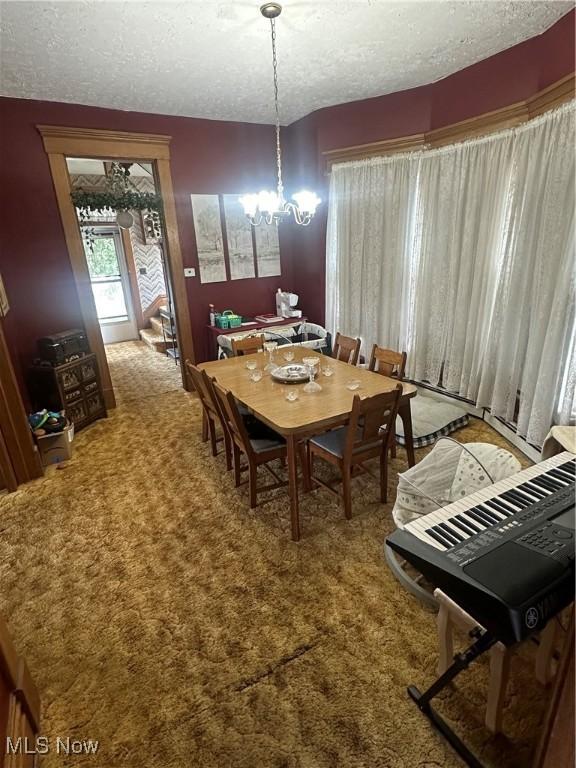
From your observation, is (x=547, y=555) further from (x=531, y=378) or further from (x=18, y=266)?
(x=18, y=266)

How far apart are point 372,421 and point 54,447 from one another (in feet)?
8.58

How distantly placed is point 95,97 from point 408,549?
4.24m

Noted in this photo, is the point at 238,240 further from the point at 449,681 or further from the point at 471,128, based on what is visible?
the point at 449,681

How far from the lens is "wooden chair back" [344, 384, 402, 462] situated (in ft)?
7.06

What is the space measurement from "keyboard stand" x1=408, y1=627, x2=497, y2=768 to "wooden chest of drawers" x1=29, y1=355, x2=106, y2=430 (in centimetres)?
343

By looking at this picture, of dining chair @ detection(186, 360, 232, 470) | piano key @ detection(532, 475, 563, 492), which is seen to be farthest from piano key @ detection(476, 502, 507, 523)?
dining chair @ detection(186, 360, 232, 470)

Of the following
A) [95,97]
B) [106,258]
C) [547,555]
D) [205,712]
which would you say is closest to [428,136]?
[95,97]

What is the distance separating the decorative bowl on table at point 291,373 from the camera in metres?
2.76

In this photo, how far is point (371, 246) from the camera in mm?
4125

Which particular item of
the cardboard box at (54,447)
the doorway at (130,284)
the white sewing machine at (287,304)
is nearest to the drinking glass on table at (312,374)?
the white sewing machine at (287,304)

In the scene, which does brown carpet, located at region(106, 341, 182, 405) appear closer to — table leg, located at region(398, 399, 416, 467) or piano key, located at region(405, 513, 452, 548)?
table leg, located at region(398, 399, 416, 467)

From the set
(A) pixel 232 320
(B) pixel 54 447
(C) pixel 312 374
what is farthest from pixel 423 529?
(A) pixel 232 320

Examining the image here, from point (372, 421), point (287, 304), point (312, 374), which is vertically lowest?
point (372, 421)

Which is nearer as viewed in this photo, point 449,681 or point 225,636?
point 449,681
